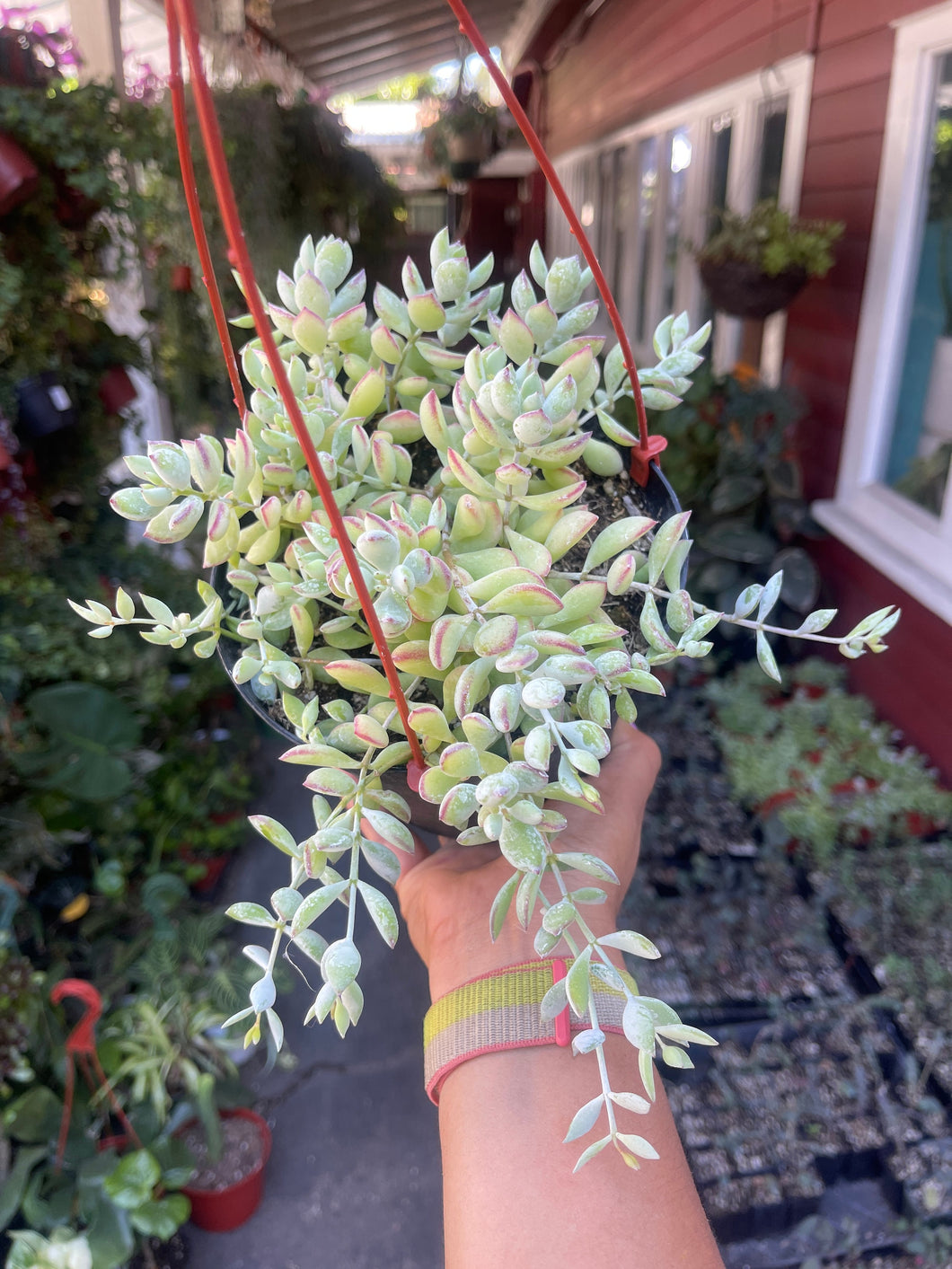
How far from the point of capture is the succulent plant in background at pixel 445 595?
496 millimetres

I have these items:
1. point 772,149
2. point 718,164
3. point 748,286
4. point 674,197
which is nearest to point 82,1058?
point 748,286

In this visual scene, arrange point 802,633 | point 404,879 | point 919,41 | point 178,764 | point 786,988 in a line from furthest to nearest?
point 178,764 < point 919,41 < point 786,988 < point 404,879 < point 802,633

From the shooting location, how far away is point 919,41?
6.41 ft

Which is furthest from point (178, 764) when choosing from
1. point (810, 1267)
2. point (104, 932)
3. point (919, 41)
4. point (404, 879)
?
point (919, 41)

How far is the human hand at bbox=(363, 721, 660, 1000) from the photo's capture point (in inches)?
29.5

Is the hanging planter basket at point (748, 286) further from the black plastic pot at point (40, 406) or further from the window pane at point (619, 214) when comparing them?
the window pane at point (619, 214)

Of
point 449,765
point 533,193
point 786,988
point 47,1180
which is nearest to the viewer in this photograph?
point 449,765

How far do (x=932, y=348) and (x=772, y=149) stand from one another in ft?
3.97

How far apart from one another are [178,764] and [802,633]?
2.18 meters

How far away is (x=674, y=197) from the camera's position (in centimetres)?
406

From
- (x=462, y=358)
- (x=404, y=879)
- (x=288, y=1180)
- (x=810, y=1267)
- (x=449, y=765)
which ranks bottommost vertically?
(x=288, y=1180)

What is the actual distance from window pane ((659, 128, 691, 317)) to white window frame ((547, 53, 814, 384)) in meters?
0.06

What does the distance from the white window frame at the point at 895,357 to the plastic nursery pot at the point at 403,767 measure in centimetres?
144

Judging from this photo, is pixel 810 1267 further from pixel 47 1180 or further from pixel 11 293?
pixel 11 293
